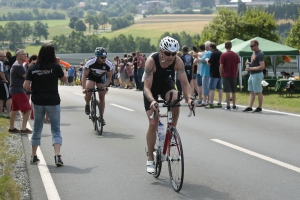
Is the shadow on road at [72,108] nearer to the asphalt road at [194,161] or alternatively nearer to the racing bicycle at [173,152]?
the asphalt road at [194,161]

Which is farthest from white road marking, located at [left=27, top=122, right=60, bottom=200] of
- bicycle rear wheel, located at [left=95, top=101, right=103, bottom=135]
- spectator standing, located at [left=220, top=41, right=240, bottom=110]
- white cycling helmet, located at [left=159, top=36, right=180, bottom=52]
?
spectator standing, located at [left=220, top=41, right=240, bottom=110]

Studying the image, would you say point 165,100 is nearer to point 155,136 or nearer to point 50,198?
point 155,136

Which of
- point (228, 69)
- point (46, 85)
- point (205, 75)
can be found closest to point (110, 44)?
point (205, 75)

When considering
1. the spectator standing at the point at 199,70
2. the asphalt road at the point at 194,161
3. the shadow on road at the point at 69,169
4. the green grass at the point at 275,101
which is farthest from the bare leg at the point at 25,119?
the green grass at the point at 275,101

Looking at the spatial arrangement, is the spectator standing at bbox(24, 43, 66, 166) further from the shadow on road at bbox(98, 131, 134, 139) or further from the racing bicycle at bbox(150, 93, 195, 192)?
the shadow on road at bbox(98, 131, 134, 139)

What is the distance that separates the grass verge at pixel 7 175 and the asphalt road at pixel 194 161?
0.25 metres

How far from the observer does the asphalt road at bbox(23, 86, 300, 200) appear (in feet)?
25.6

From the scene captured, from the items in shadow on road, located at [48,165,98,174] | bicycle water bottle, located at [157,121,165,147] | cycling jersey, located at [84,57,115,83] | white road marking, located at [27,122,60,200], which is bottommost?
shadow on road, located at [48,165,98,174]

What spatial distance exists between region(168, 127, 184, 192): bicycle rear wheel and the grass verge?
6.18 feet

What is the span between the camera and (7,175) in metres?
8.77

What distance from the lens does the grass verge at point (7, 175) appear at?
7.73m

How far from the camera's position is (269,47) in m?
27.7

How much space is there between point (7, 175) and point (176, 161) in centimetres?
250

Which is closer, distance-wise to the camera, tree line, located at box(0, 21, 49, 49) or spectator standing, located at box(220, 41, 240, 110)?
spectator standing, located at box(220, 41, 240, 110)
